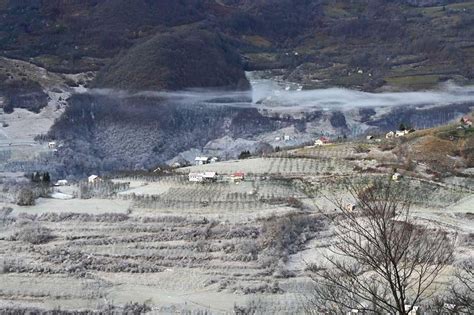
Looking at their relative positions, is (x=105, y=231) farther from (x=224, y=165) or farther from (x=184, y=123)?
(x=184, y=123)

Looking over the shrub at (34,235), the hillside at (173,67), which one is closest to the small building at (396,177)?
the shrub at (34,235)

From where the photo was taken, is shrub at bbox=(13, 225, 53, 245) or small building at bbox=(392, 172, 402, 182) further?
small building at bbox=(392, 172, 402, 182)

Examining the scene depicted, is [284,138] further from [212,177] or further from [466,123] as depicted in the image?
[212,177]

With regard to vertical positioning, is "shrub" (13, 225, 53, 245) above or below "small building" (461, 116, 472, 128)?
below

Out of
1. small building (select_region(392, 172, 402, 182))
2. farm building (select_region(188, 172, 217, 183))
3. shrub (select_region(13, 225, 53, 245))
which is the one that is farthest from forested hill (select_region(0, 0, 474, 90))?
shrub (select_region(13, 225, 53, 245))

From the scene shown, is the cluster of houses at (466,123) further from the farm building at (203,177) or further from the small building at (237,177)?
the farm building at (203,177)

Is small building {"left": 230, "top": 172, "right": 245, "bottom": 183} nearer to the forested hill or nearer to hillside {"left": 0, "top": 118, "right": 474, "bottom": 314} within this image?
hillside {"left": 0, "top": 118, "right": 474, "bottom": 314}
